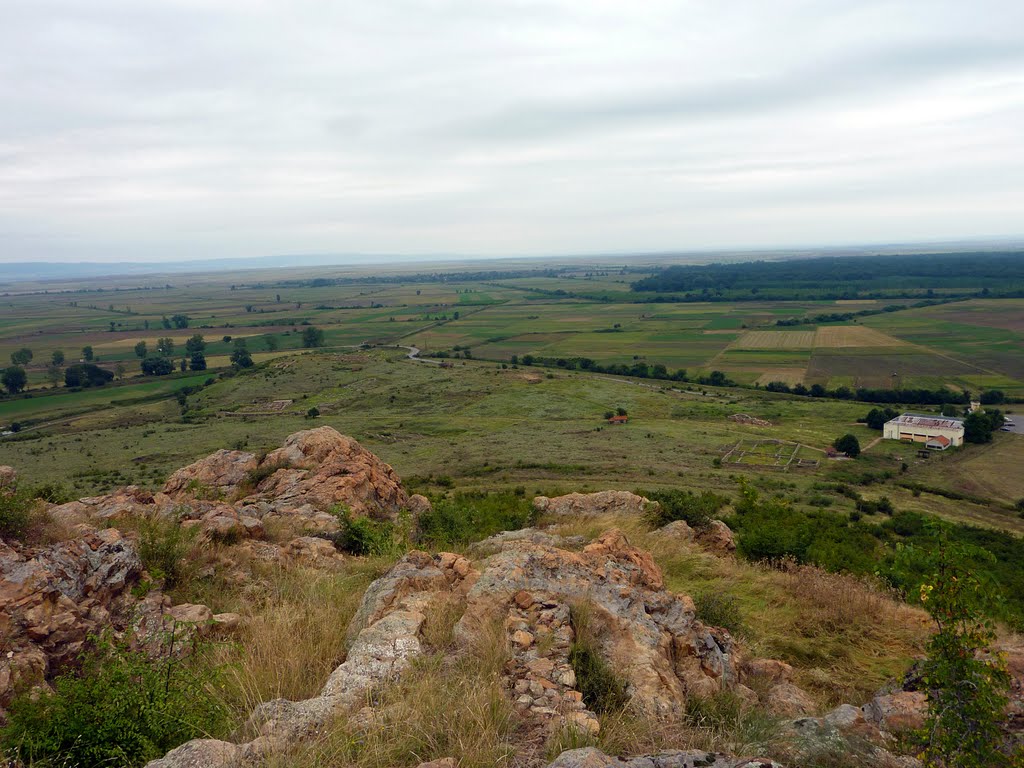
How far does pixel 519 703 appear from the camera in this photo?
541 centimetres

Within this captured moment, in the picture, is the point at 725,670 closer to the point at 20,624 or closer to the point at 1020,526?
the point at 20,624

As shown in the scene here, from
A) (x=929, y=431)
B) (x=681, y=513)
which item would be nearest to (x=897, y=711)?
(x=681, y=513)

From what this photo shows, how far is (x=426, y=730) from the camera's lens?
4770mm

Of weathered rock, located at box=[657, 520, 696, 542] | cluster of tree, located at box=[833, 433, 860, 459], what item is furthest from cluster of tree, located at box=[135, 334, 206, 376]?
weathered rock, located at box=[657, 520, 696, 542]

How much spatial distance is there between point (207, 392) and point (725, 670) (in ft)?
283

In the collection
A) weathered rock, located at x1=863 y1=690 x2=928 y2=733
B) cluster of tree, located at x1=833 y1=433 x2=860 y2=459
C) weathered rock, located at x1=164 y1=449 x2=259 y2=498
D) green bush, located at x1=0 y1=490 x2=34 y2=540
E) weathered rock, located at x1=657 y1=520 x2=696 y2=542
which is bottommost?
cluster of tree, located at x1=833 y1=433 x2=860 y2=459

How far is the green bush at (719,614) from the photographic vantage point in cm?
902

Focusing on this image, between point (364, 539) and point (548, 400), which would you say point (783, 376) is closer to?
point (548, 400)

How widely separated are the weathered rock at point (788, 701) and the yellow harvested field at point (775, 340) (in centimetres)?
11335

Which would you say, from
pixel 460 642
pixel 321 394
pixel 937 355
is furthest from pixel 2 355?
pixel 937 355

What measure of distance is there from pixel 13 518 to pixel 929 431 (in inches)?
2656

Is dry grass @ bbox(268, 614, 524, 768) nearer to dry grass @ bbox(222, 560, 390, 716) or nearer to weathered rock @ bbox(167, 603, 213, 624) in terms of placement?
dry grass @ bbox(222, 560, 390, 716)

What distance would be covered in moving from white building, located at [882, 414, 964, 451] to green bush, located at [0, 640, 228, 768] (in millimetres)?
63878

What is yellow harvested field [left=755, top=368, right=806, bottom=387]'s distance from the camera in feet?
271
